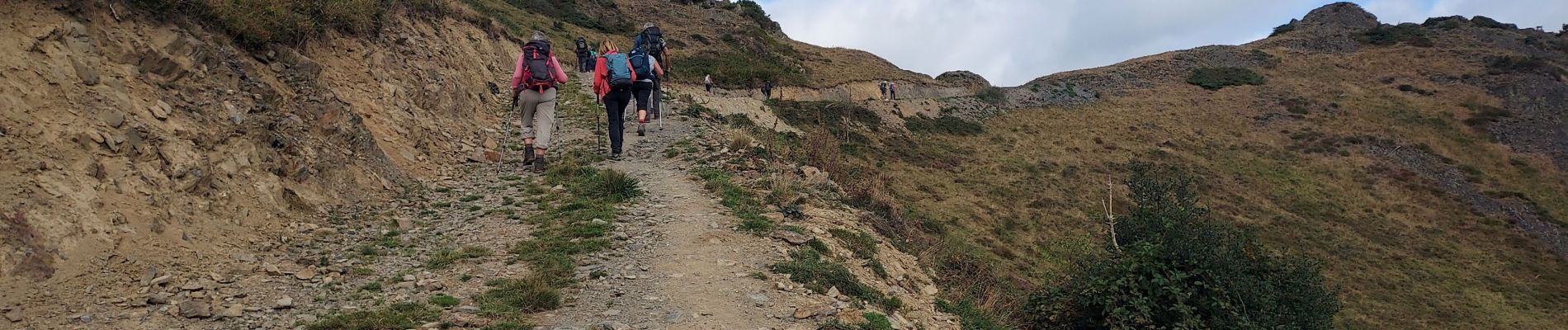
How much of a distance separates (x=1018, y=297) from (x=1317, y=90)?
154 feet

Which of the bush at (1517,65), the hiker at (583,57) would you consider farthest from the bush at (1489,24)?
the hiker at (583,57)

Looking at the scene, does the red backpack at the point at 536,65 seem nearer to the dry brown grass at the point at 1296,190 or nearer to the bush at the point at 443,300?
the bush at the point at 443,300

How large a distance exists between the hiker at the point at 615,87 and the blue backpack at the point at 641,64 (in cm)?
27

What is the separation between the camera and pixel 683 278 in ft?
19.5

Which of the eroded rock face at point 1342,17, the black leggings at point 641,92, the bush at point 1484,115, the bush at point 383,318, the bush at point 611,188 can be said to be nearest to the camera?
the bush at point 383,318

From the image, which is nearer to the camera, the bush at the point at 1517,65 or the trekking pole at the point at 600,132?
the trekking pole at the point at 600,132

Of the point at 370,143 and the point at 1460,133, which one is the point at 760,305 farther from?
the point at 1460,133

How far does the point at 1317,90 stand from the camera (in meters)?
46.0

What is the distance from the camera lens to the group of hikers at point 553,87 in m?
9.39

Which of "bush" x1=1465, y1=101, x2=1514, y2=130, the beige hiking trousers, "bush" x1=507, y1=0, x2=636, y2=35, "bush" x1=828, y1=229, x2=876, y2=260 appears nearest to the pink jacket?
the beige hiking trousers

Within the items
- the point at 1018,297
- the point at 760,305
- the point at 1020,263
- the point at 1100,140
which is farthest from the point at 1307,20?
the point at 760,305

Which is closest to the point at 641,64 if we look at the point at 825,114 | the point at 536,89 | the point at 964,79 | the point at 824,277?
the point at 536,89

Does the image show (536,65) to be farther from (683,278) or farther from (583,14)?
(583,14)

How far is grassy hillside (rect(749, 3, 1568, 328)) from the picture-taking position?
56.5 feet
